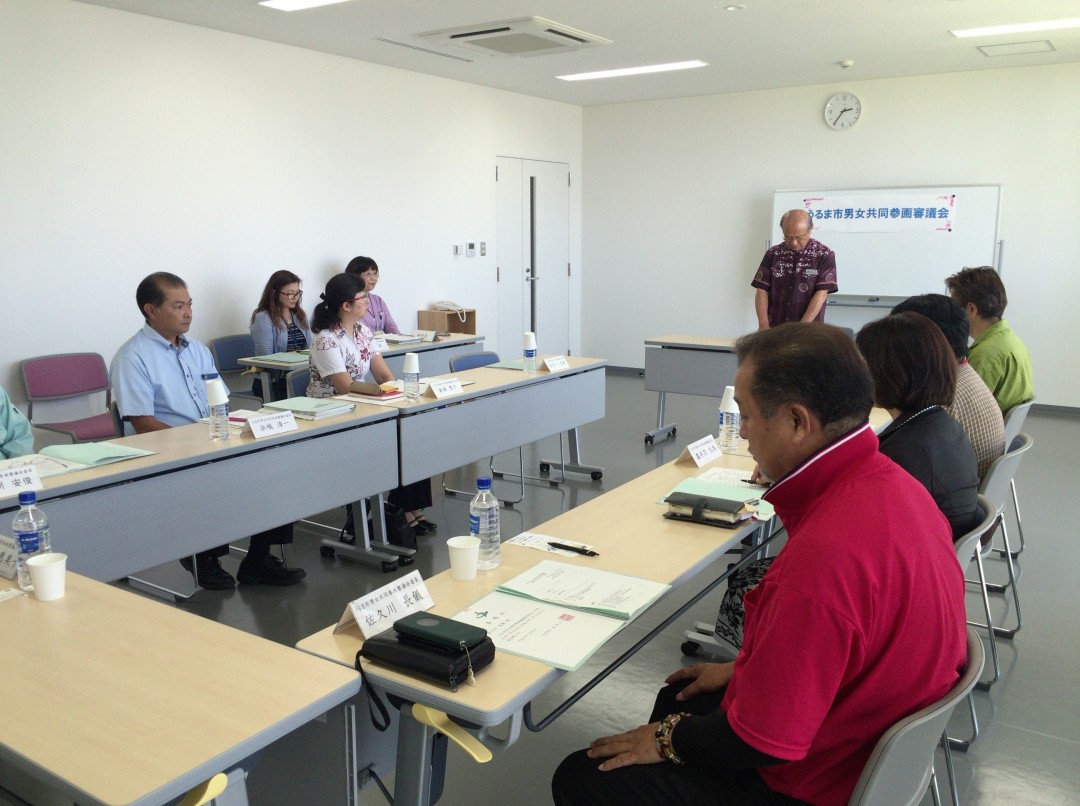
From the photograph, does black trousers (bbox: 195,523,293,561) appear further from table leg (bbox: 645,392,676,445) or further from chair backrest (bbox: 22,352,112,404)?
table leg (bbox: 645,392,676,445)

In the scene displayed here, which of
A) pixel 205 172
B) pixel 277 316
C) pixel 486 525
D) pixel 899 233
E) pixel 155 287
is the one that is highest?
pixel 205 172

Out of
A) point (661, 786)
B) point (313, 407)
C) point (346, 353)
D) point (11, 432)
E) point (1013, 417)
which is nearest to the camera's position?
point (661, 786)

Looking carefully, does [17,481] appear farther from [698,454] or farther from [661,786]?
[698,454]

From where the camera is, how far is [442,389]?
395cm

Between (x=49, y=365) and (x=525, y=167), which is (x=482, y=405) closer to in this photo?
(x=49, y=365)

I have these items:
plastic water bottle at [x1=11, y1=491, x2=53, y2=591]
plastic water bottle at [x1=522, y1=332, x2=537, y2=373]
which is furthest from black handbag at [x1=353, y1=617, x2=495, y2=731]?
plastic water bottle at [x1=522, y1=332, x2=537, y2=373]

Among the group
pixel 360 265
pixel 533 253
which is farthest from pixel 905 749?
pixel 533 253

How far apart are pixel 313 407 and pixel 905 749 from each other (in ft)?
9.13

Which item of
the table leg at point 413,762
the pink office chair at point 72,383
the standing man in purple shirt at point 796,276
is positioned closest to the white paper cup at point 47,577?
the table leg at point 413,762

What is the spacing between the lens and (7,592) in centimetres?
176

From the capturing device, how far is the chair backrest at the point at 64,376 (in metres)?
4.62

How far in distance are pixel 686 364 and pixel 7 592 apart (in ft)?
16.1

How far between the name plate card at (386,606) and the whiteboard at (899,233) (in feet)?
22.3

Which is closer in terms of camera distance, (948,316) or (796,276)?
(948,316)
